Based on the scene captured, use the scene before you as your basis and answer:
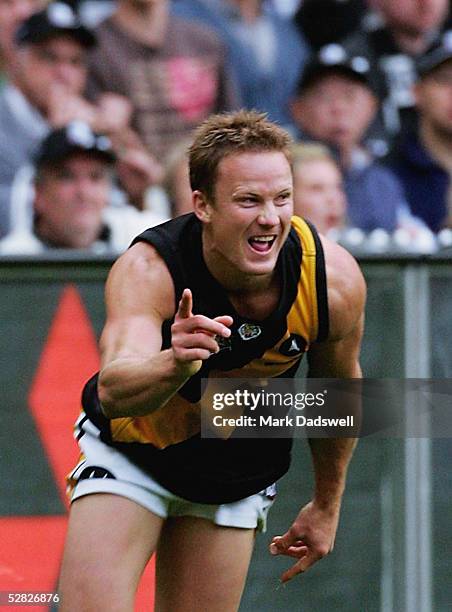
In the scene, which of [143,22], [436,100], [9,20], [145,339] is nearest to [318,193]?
[436,100]

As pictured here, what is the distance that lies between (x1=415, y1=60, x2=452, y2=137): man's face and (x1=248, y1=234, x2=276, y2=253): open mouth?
4.21 m

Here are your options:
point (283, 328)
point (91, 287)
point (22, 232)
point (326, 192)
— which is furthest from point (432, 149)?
point (283, 328)

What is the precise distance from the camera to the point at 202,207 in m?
3.70

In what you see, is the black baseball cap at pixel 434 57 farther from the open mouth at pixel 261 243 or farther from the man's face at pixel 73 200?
the open mouth at pixel 261 243

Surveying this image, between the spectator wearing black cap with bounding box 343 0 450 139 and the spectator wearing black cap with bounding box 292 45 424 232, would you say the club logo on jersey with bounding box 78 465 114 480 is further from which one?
the spectator wearing black cap with bounding box 343 0 450 139

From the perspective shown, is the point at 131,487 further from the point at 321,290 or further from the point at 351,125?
the point at 351,125

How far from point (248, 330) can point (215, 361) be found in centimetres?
14

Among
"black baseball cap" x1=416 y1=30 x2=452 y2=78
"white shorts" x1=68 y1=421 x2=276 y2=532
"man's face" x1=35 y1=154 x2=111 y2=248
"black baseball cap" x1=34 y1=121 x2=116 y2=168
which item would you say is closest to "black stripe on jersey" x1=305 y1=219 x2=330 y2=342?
"white shorts" x1=68 y1=421 x2=276 y2=532

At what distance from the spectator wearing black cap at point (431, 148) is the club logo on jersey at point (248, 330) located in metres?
3.81

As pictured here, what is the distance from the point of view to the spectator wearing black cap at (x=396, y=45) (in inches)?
299

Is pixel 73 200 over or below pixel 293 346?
over

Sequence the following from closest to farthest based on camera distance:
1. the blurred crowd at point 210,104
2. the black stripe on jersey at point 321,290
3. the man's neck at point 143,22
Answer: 1. the black stripe on jersey at point 321,290
2. the blurred crowd at point 210,104
3. the man's neck at point 143,22

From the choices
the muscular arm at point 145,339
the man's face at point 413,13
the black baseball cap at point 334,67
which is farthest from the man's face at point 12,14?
the muscular arm at point 145,339

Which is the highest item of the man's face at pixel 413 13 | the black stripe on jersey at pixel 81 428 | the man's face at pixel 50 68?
the man's face at pixel 413 13
